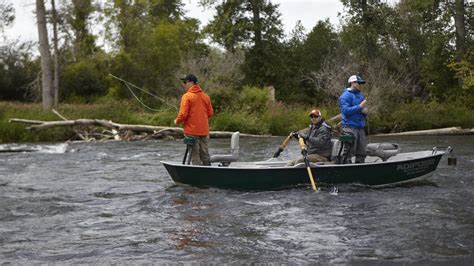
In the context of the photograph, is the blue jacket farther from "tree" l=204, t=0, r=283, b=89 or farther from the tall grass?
"tree" l=204, t=0, r=283, b=89

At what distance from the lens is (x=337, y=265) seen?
6402mm

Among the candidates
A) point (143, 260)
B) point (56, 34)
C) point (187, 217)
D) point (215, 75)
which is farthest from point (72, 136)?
point (143, 260)

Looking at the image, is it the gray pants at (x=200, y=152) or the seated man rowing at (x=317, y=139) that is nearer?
the seated man rowing at (x=317, y=139)

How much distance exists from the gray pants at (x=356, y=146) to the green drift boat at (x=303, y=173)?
190mm

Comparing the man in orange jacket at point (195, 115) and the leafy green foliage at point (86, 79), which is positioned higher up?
the leafy green foliage at point (86, 79)

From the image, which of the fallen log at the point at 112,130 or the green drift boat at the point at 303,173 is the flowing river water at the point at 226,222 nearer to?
the green drift boat at the point at 303,173

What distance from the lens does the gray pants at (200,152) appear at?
1141 centimetres

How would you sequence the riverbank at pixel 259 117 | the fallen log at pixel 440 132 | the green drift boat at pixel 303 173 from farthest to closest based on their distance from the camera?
the fallen log at pixel 440 132, the riverbank at pixel 259 117, the green drift boat at pixel 303 173

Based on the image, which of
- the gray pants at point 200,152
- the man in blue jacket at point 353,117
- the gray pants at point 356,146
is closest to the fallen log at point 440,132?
the gray pants at point 356,146

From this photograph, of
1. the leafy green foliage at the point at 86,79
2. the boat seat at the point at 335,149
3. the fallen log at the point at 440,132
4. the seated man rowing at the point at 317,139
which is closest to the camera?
the seated man rowing at the point at 317,139

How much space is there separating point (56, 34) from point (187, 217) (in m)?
27.3

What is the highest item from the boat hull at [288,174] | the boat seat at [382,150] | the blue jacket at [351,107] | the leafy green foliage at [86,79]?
the leafy green foliage at [86,79]

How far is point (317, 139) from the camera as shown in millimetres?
10945

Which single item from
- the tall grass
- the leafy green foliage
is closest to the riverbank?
the tall grass
